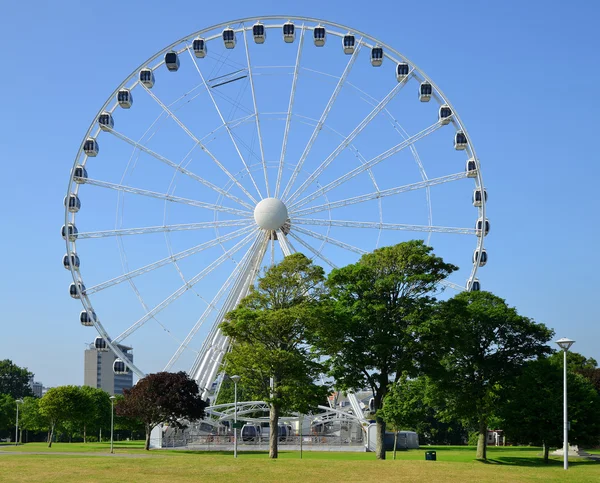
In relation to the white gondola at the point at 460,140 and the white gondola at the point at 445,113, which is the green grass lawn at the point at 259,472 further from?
the white gondola at the point at 445,113

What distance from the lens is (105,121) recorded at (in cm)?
5925

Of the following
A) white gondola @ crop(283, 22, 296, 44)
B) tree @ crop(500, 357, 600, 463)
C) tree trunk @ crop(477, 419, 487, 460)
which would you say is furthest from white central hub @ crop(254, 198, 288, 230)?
tree trunk @ crop(477, 419, 487, 460)

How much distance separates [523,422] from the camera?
55062 millimetres

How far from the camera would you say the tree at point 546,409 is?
180 ft

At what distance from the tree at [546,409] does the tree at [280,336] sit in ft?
47.9

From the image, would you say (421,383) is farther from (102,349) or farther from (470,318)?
(102,349)

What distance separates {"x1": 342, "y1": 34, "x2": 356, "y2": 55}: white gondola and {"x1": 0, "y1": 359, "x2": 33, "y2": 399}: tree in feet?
364

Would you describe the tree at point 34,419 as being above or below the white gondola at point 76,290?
below

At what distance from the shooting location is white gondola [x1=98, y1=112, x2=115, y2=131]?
59250 millimetres

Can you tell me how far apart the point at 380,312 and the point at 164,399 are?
21102 millimetres

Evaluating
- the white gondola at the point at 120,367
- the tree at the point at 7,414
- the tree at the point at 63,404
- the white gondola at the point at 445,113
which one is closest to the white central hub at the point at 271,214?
the white gondola at the point at 445,113

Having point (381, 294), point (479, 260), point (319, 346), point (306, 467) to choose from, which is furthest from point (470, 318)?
point (306, 467)

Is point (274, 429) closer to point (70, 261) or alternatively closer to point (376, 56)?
point (70, 261)

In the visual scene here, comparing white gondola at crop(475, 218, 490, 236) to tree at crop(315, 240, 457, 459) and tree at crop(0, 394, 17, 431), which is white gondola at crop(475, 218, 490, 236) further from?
tree at crop(0, 394, 17, 431)
